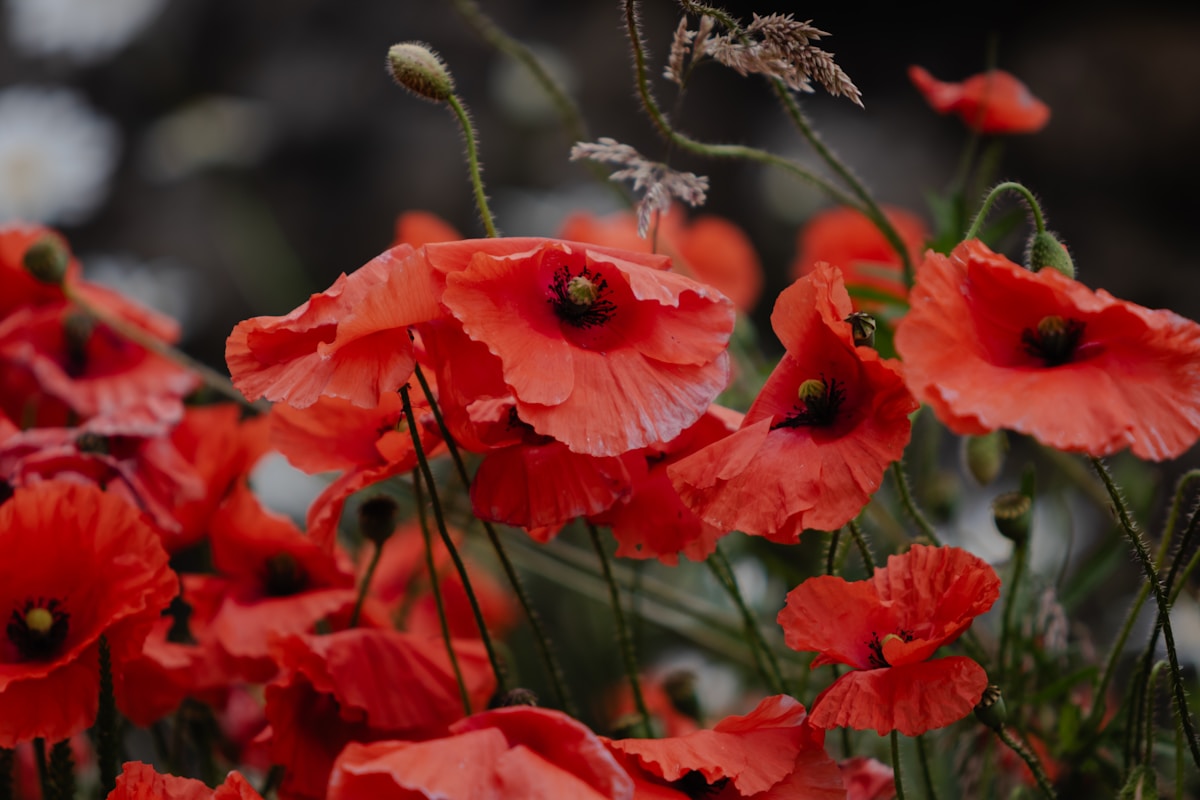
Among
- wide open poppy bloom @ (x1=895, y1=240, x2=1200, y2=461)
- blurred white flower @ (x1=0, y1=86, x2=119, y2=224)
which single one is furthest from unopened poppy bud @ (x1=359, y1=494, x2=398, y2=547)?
blurred white flower @ (x1=0, y1=86, x2=119, y2=224)

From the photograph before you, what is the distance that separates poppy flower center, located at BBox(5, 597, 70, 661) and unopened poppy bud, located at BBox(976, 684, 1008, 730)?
418 millimetres

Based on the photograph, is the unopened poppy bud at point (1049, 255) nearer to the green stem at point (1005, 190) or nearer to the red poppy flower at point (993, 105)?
the green stem at point (1005, 190)

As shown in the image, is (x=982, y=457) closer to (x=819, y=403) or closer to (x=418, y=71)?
(x=819, y=403)

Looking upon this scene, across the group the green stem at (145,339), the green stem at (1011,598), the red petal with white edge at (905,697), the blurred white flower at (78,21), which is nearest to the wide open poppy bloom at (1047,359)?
the red petal with white edge at (905,697)

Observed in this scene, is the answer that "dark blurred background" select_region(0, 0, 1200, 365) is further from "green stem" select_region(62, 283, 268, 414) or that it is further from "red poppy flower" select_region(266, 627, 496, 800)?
"red poppy flower" select_region(266, 627, 496, 800)

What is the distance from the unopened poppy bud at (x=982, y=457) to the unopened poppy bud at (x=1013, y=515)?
116 millimetres

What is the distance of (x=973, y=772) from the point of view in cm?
69

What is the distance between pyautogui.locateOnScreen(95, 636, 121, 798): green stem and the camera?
0.52 metres

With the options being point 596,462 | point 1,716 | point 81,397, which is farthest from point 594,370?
point 81,397

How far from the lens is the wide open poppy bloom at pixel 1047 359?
1.29ft

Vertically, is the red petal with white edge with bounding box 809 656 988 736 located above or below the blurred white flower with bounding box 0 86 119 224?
above

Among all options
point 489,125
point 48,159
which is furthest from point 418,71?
point 489,125

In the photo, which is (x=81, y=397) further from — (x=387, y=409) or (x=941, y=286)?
(x=941, y=286)

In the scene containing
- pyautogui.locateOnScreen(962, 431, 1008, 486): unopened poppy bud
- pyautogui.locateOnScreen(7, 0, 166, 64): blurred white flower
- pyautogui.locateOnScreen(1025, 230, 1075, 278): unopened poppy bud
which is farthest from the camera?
pyautogui.locateOnScreen(7, 0, 166, 64): blurred white flower
